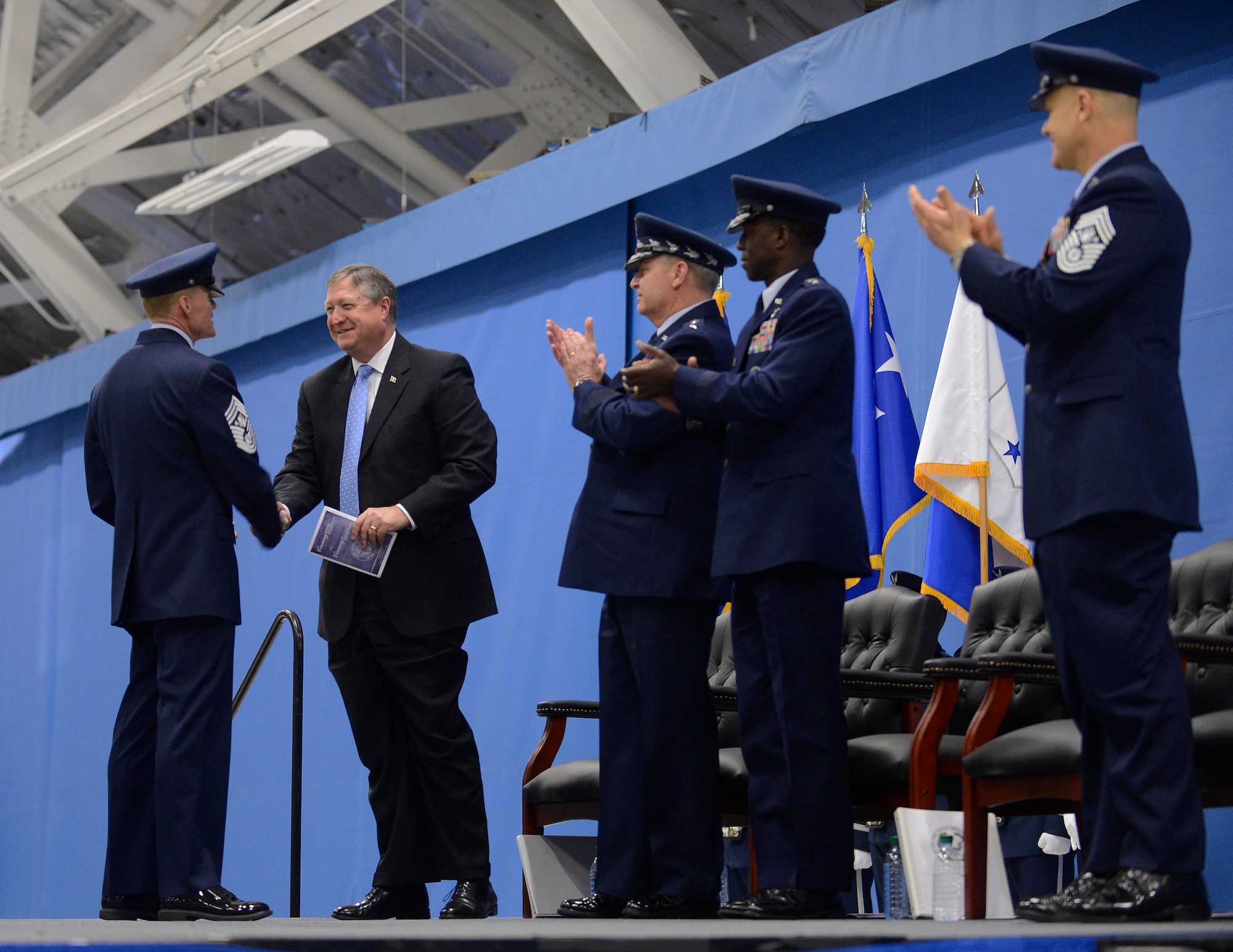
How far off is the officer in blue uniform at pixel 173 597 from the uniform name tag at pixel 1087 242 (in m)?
1.73

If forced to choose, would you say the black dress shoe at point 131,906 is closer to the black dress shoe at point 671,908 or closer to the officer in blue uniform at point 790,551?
the black dress shoe at point 671,908

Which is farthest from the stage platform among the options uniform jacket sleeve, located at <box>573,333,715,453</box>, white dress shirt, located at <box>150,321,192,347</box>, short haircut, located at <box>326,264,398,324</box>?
short haircut, located at <box>326,264,398,324</box>

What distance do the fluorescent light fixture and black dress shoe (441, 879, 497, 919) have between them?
14.2 ft

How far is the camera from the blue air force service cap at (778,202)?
2822 mm

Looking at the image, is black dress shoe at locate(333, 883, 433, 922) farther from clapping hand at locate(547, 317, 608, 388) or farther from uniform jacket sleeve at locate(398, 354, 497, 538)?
clapping hand at locate(547, 317, 608, 388)

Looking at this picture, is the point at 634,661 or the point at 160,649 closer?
the point at 634,661

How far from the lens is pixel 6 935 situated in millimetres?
2111

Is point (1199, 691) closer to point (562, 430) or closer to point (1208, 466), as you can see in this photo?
point (1208, 466)

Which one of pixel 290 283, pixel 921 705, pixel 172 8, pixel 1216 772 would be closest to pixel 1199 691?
pixel 1216 772

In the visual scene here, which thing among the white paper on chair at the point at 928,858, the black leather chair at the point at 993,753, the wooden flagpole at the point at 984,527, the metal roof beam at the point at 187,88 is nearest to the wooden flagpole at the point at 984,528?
the wooden flagpole at the point at 984,527

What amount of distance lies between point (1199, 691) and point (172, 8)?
7.14 meters

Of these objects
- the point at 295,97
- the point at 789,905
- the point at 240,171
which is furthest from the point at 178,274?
the point at 295,97

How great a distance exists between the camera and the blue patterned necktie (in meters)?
3.48

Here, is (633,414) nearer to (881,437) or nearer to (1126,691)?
(1126,691)
